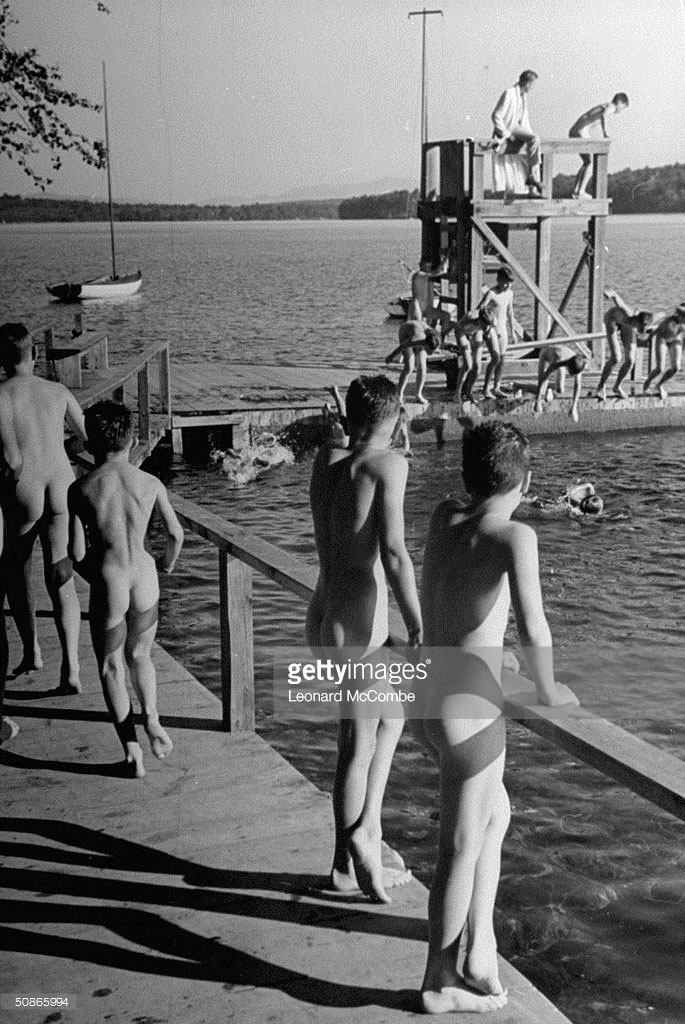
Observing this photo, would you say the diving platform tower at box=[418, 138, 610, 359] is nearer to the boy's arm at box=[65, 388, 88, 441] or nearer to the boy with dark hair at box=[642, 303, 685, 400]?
the boy with dark hair at box=[642, 303, 685, 400]

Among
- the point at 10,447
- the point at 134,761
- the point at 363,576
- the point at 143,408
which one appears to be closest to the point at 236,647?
the point at 134,761

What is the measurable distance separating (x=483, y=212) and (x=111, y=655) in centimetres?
1614

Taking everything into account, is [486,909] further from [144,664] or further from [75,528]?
[75,528]

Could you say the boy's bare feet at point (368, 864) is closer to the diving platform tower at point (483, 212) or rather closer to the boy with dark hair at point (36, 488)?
the boy with dark hair at point (36, 488)

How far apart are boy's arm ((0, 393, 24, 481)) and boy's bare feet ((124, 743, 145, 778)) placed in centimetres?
152

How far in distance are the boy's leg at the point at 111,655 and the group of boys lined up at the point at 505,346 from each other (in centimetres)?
1305

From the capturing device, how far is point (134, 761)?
473cm

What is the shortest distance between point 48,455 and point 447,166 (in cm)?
1560

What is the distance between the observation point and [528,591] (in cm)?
296

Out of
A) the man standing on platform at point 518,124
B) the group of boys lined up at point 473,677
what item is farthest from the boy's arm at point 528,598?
the man standing on platform at point 518,124

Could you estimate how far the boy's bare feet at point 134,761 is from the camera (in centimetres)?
473

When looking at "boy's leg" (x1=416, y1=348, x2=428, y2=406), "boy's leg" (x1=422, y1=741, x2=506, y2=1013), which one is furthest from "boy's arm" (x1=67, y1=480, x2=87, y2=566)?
"boy's leg" (x1=416, y1=348, x2=428, y2=406)

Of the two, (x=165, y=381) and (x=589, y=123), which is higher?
(x=589, y=123)

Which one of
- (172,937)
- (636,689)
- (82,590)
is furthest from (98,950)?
(636,689)
